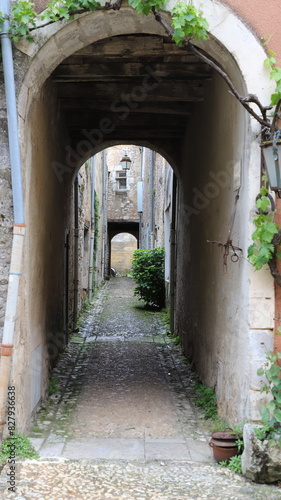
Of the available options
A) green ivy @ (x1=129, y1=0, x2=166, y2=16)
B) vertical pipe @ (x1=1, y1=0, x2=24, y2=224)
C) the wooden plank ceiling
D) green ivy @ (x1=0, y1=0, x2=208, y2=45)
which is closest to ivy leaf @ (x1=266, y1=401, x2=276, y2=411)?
vertical pipe @ (x1=1, y1=0, x2=24, y2=224)

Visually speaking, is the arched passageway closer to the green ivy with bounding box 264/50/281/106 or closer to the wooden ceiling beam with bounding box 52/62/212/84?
the wooden ceiling beam with bounding box 52/62/212/84

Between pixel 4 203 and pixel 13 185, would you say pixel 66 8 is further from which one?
pixel 4 203

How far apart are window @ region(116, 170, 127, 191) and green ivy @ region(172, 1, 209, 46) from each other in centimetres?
2118

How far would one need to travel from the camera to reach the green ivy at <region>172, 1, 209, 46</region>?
312 cm

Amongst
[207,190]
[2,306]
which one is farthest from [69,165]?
[2,306]

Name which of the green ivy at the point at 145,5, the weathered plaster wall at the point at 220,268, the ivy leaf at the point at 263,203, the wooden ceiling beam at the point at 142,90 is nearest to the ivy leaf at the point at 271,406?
the weathered plaster wall at the point at 220,268

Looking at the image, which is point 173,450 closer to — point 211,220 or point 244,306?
point 244,306

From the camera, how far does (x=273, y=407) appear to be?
309 cm

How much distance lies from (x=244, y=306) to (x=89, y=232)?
393 inches

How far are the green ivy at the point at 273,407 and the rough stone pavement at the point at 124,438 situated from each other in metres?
0.32

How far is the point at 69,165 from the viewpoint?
7344 millimetres

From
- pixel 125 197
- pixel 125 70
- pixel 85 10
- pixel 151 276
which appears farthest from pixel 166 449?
pixel 125 197

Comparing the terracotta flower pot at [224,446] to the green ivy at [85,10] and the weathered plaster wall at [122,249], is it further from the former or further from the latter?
the weathered plaster wall at [122,249]
